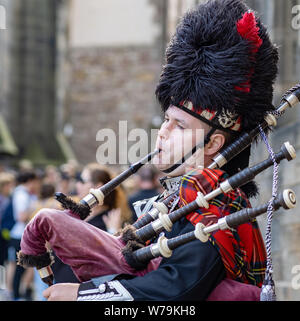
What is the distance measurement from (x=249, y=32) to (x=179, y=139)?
0.48 m

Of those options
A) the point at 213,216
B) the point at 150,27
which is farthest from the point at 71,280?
the point at 150,27

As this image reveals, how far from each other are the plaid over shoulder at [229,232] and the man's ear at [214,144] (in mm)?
183

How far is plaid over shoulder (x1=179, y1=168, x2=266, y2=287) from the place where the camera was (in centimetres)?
222

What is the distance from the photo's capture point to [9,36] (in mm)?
20750

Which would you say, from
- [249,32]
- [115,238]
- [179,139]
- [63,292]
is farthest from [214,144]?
[63,292]

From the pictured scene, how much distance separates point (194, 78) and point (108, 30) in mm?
21792

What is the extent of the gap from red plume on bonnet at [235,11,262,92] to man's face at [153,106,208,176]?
0.22 meters

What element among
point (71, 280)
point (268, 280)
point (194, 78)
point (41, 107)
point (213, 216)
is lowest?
point (41, 107)

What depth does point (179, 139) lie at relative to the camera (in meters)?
2.53

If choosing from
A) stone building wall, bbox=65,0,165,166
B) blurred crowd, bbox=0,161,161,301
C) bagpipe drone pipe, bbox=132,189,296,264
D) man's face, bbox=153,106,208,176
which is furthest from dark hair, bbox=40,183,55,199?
stone building wall, bbox=65,0,165,166

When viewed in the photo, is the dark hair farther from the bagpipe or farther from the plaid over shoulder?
the plaid over shoulder

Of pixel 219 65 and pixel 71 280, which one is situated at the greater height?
pixel 219 65

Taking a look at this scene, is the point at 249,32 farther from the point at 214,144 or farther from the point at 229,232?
the point at 229,232
